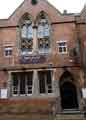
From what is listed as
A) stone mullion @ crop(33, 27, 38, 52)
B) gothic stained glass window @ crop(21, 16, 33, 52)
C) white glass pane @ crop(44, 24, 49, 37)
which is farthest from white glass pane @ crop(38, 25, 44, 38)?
gothic stained glass window @ crop(21, 16, 33, 52)

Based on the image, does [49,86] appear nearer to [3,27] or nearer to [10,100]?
[10,100]

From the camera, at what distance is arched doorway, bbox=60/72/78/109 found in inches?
860

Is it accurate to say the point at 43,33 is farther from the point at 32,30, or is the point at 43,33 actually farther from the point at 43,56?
the point at 43,56

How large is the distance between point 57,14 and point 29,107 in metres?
8.66

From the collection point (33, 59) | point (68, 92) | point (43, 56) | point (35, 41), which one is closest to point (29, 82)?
point (33, 59)

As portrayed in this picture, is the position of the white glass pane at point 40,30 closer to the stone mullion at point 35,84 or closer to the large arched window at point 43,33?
the large arched window at point 43,33

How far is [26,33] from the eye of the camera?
930 inches

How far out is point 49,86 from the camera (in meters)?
22.1

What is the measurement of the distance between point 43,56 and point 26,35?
107 inches

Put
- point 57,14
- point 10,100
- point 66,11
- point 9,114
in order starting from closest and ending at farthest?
point 9,114 < point 10,100 < point 57,14 < point 66,11

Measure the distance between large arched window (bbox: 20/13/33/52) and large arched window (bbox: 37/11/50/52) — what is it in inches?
30.7

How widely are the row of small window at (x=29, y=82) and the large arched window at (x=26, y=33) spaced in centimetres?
235

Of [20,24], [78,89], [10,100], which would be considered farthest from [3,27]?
[78,89]

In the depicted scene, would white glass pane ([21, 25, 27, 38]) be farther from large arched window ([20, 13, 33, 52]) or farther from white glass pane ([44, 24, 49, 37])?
white glass pane ([44, 24, 49, 37])
